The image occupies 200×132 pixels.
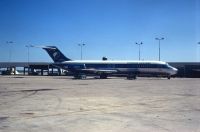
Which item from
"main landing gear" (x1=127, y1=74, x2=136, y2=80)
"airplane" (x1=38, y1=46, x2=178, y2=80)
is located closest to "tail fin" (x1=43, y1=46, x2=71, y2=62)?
"airplane" (x1=38, y1=46, x2=178, y2=80)

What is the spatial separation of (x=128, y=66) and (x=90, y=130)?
64837mm

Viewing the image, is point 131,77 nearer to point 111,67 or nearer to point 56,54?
point 111,67

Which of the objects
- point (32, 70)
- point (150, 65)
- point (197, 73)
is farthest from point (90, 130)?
point (32, 70)

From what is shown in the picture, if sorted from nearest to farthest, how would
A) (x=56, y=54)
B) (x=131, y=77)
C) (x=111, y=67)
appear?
1. (x=131, y=77)
2. (x=111, y=67)
3. (x=56, y=54)

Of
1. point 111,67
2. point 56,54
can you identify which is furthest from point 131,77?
point 56,54

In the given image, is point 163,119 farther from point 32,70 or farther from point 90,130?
point 32,70

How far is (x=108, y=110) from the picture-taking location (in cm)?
1677

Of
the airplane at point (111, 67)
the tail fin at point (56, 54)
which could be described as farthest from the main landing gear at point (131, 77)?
the tail fin at point (56, 54)

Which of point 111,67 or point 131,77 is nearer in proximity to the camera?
point 131,77

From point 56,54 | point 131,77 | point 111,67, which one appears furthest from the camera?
point 56,54

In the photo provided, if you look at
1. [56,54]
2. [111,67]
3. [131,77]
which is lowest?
[131,77]

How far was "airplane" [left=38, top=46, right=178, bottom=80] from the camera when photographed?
73250mm

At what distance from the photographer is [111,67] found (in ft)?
255

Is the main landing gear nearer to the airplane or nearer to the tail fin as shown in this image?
the airplane
